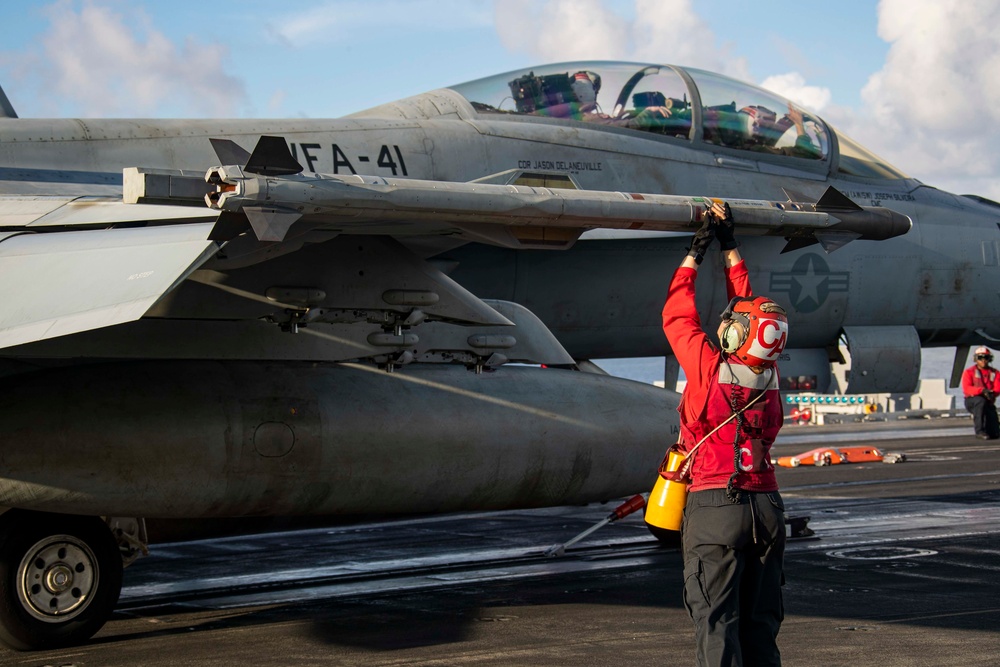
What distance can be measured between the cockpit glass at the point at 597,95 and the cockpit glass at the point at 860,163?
1860mm

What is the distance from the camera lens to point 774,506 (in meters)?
4.83

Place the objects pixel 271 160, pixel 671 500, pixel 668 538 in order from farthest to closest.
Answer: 1. pixel 668 538
2. pixel 271 160
3. pixel 671 500

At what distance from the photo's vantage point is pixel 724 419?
4922 mm

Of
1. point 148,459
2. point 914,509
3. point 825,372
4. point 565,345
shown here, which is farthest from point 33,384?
point 914,509

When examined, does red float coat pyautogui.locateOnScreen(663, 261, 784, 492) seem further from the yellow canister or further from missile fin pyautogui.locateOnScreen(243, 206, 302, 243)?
missile fin pyautogui.locateOnScreen(243, 206, 302, 243)

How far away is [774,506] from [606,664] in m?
1.88

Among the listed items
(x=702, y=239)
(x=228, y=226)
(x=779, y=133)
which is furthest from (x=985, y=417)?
(x=228, y=226)

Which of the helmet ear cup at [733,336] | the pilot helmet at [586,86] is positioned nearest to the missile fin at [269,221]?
the helmet ear cup at [733,336]

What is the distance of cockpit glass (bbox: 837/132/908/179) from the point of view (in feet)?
35.8

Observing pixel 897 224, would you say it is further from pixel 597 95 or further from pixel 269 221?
pixel 269 221

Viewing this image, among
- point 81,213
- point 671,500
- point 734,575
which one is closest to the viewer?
point 734,575

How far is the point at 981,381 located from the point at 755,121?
14.0 m

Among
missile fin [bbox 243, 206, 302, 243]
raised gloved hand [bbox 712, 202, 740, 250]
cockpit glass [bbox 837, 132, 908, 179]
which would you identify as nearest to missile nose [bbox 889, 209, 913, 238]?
raised gloved hand [bbox 712, 202, 740, 250]

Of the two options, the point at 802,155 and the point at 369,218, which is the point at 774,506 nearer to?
the point at 369,218
